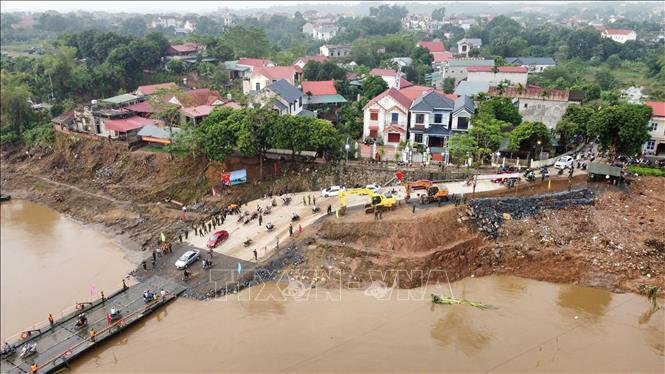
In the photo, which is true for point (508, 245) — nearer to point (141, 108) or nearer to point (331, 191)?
point (331, 191)

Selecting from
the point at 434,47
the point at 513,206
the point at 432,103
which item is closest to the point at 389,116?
the point at 432,103

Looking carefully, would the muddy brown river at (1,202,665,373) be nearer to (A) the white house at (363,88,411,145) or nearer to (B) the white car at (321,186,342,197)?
(B) the white car at (321,186,342,197)

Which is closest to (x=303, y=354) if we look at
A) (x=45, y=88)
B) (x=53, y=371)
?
(x=53, y=371)

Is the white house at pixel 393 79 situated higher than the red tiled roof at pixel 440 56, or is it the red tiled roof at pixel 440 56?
the red tiled roof at pixel 440 56

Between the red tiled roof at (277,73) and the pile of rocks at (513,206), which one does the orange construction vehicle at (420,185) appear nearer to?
the pile of rocks at (513,206)

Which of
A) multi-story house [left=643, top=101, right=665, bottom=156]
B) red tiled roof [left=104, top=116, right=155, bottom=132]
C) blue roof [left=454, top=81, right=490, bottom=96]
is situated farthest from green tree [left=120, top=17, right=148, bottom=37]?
multi-story house [left=643, top=101, right=665, bottom=156]

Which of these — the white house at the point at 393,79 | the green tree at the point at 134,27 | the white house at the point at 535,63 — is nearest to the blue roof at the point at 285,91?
the white house at the point at 393,79
